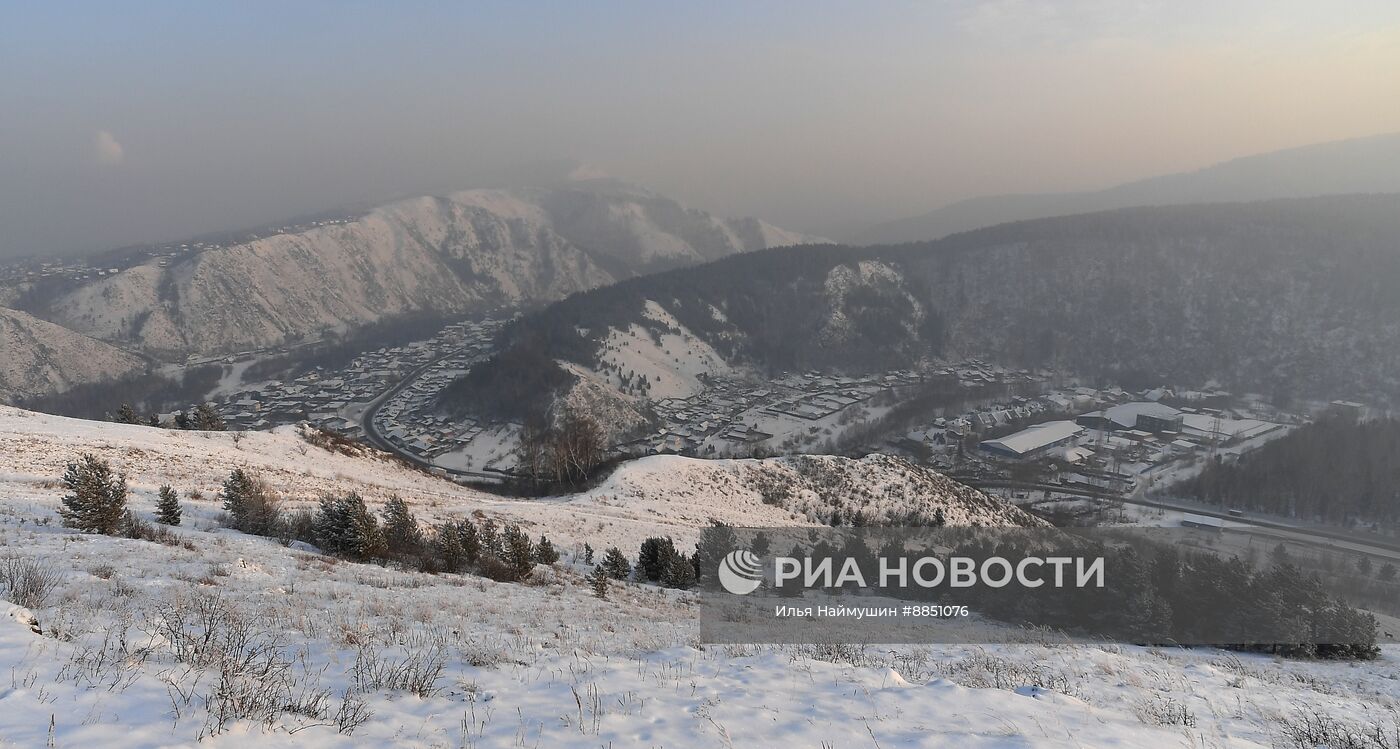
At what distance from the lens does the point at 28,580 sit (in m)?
7.33

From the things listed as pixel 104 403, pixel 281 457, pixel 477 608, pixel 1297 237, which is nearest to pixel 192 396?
pixel 104 403

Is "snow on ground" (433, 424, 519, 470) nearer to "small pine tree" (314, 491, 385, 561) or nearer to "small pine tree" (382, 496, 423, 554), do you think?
"small pine tree" (382, 496, 423, 554)

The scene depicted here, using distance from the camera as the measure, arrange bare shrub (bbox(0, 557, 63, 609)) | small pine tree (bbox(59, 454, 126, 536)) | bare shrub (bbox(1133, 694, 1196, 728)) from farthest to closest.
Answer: small pine tree (bbox(59, 454, 126, 536)) → bare shrub (bbox(0, 557, 63, 609)) → bare shrub (bbox(1133, 694, 1196, 728))

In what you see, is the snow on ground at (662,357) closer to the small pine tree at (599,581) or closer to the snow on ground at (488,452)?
the snow on ground at (488,452)

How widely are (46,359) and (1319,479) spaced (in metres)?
210

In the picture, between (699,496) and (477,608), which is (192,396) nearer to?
(699,496)

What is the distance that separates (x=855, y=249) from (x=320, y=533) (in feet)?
627

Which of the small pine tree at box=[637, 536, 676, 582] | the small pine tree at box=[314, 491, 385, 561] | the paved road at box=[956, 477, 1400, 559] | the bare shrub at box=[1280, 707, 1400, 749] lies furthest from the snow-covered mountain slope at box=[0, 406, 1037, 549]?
the paved road at box=[956, 477, 1400, 559]

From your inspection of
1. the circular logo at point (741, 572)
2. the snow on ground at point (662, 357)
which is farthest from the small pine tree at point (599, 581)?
the snow on ground at point (662, 357)

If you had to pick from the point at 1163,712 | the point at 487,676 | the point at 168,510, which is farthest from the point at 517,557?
the point at 1163,712

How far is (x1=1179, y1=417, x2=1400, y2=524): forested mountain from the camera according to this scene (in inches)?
2458

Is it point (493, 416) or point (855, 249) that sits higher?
point (855, 249)

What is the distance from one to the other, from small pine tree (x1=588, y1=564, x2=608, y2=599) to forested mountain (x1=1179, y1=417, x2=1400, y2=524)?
259ft

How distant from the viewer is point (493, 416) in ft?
305
